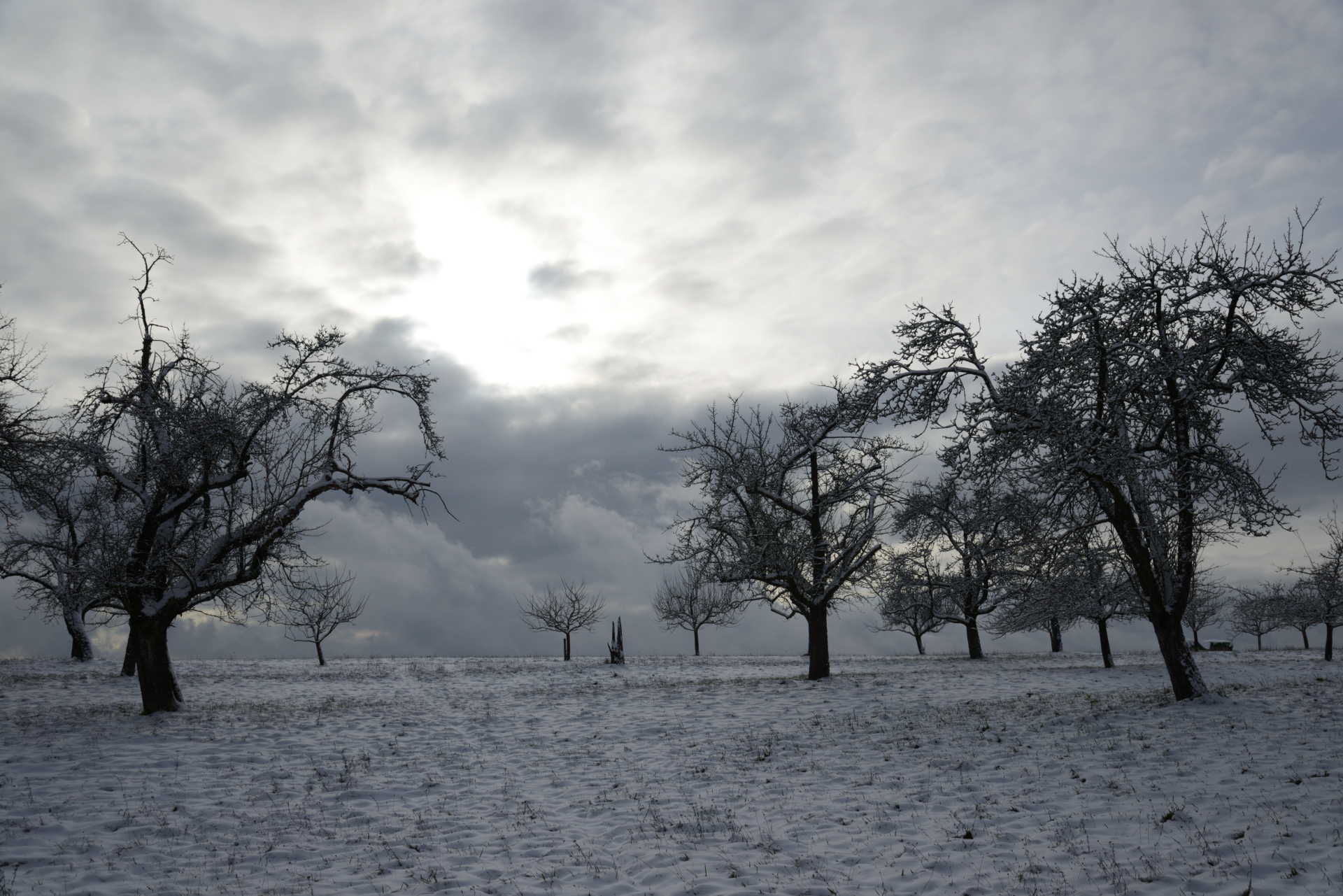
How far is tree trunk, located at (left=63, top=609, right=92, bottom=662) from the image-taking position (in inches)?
1222

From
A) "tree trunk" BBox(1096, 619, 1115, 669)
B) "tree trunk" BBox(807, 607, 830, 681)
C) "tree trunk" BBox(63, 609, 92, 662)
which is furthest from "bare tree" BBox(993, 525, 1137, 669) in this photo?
"tree trunk" BBox(63, 609, 92, 662)

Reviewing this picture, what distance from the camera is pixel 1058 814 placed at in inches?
319

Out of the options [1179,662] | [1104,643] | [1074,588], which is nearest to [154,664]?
[1179,662]

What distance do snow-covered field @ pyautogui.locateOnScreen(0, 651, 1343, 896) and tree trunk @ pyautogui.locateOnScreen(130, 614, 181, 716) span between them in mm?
561

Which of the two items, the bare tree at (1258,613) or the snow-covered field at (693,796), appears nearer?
the snow-covered field at (693,796)

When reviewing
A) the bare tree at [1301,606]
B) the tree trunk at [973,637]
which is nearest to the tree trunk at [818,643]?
the tree trunk at [973,637]

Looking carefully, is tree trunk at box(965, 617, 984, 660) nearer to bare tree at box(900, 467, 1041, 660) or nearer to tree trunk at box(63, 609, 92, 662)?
bare tree at box(900, 467, 1041, 660)

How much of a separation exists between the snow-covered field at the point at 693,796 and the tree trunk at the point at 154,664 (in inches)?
22.1

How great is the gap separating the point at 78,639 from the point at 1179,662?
135ft

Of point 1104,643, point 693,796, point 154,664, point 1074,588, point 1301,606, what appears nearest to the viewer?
point 693,796

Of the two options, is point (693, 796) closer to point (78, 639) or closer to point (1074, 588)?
point (1074, 588)

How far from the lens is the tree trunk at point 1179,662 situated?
13359mm

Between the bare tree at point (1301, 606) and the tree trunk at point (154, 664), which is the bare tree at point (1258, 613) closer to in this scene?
the bare tree at point (1301, 606)

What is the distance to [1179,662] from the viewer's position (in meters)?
13.5
